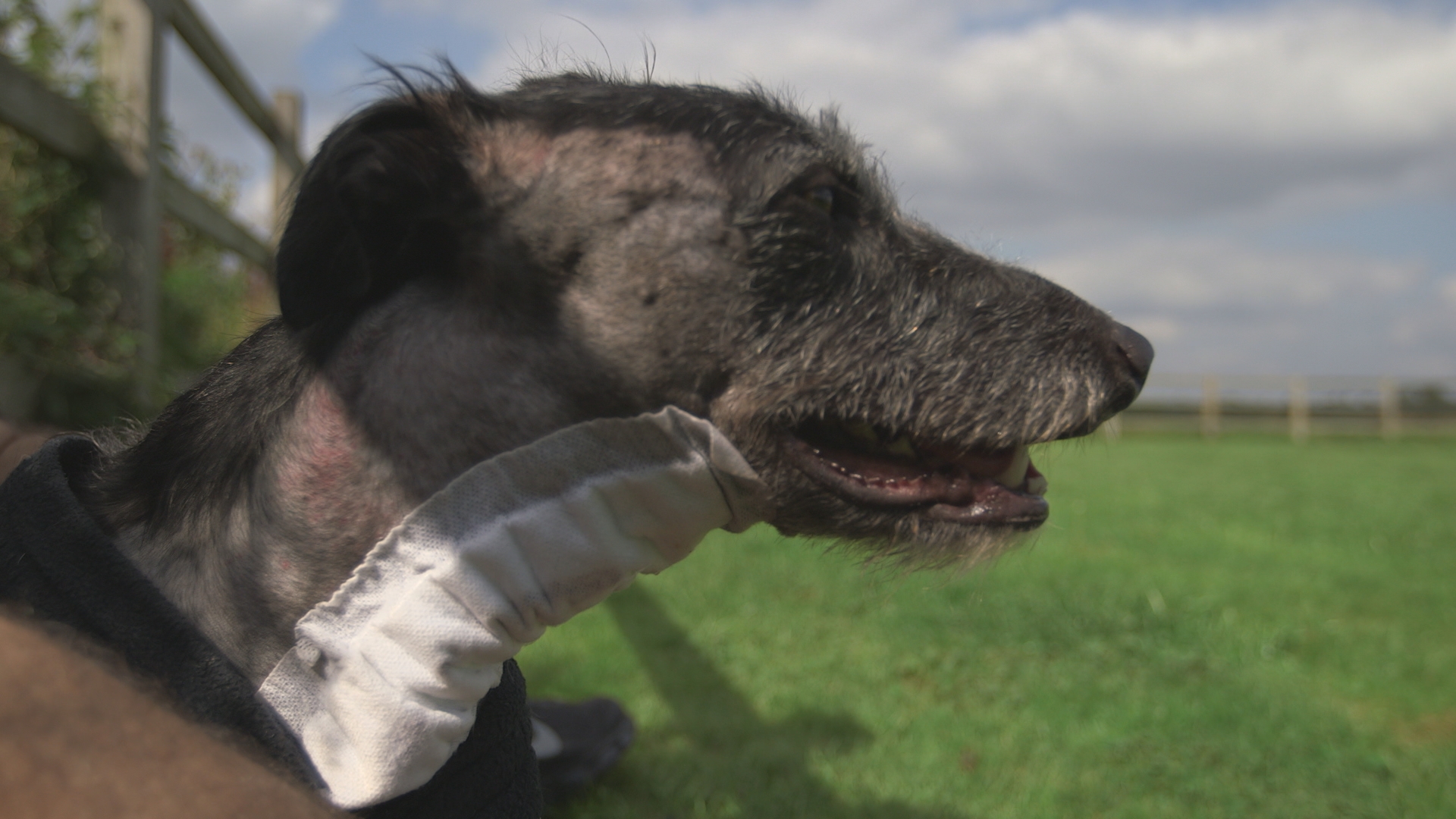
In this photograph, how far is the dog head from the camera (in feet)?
6.13

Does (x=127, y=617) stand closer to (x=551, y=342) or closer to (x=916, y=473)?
(x=551, y=342)

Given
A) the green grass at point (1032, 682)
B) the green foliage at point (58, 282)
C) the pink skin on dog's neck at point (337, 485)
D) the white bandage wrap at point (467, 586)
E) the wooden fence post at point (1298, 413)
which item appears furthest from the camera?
the wooden fence post at point (1298, 413)

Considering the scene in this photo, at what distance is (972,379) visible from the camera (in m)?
2.05

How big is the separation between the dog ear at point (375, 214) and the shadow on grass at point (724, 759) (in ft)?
6.76

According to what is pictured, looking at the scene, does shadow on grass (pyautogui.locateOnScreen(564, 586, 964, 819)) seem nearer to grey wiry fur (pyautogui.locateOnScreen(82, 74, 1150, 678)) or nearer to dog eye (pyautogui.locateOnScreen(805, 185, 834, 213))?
grey wiry fur (pyautogui.locateOnScreen(82, 74, 1150, 678))

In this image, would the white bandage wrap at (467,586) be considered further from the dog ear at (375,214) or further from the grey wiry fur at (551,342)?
the dog ear at (375,214)

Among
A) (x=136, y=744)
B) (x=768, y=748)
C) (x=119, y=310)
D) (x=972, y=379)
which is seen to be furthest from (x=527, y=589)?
(x=119, y=310)

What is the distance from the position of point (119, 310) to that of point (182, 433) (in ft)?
11.8

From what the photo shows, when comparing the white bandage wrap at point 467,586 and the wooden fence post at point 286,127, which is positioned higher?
the wooden fence post at point 286,127

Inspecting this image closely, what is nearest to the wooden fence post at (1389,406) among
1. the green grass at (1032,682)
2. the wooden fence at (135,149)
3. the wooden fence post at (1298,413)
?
the wooden fence post at (1298,413)

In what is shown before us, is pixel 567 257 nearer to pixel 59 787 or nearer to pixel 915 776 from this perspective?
pixel 59 787

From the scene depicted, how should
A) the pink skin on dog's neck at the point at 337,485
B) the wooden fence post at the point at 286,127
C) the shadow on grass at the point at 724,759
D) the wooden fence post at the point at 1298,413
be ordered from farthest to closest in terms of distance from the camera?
the wooden fence post at the point at 1298,413 < the wooden fence post at the point at 286,127 < the shadow on grass at the point at 724,759 < the pink skin on dog's neck at the point at 337,485

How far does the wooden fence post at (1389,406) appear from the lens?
31.7 metres

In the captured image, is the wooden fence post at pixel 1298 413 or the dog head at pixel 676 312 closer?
the dog head at pixel 676 312
